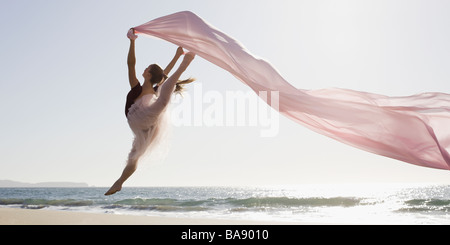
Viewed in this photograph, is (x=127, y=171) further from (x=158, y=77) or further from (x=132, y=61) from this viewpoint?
(x=132, y=61)

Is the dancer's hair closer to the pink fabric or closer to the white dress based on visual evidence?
the white dress

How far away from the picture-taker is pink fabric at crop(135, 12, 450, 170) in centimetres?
401

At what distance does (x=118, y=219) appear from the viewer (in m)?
9.76

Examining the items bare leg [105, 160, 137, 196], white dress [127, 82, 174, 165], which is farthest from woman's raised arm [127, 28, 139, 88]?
bare leg [105, 160, 137, 196]

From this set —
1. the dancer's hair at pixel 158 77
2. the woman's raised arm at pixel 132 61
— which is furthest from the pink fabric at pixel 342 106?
the dancer's hair at pixel 158 77

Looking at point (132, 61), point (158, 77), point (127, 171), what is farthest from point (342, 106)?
point (127, 171)

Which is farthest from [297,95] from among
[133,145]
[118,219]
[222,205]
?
[222,205]

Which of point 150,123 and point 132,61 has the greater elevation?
point 132,61

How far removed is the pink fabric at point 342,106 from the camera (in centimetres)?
401

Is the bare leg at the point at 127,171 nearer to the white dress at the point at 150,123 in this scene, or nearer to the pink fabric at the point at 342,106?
the white dress at the point at 150,123

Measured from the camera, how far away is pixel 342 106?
4.20 metres
